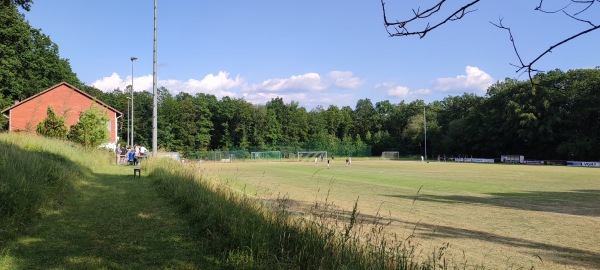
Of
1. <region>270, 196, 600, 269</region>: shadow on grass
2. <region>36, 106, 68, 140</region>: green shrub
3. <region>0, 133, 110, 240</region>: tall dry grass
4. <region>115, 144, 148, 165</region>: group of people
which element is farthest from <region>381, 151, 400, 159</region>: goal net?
<region>0, 133, 110, 240</region>: tall dry grass

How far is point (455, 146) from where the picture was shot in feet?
318

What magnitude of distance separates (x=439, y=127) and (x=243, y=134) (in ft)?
162

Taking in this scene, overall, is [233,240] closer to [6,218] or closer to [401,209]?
[6,218]

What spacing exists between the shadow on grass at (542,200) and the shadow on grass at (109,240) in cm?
1195

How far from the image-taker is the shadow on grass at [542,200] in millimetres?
16389

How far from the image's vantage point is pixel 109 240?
638cm

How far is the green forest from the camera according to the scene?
62.0 metres

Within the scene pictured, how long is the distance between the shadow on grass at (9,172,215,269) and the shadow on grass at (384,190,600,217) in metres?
11.9

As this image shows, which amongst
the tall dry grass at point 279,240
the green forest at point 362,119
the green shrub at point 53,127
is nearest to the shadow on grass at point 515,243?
the tall dry grass at point 279,240

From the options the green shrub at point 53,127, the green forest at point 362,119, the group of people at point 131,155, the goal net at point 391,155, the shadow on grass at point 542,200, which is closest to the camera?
the shadow on grass at point 542,200

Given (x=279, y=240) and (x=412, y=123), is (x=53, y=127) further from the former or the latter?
(x=412, y=123)

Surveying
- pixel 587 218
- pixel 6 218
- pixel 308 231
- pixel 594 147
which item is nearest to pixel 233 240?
pixel 308 231

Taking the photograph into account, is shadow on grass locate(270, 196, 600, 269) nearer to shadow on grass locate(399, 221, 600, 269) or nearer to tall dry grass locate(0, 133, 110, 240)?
shadow on grass locate(399, 221, 600, 269)

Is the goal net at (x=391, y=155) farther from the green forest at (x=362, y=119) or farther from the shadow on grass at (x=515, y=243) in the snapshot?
the shadow on grass at (x=515, y=243)
